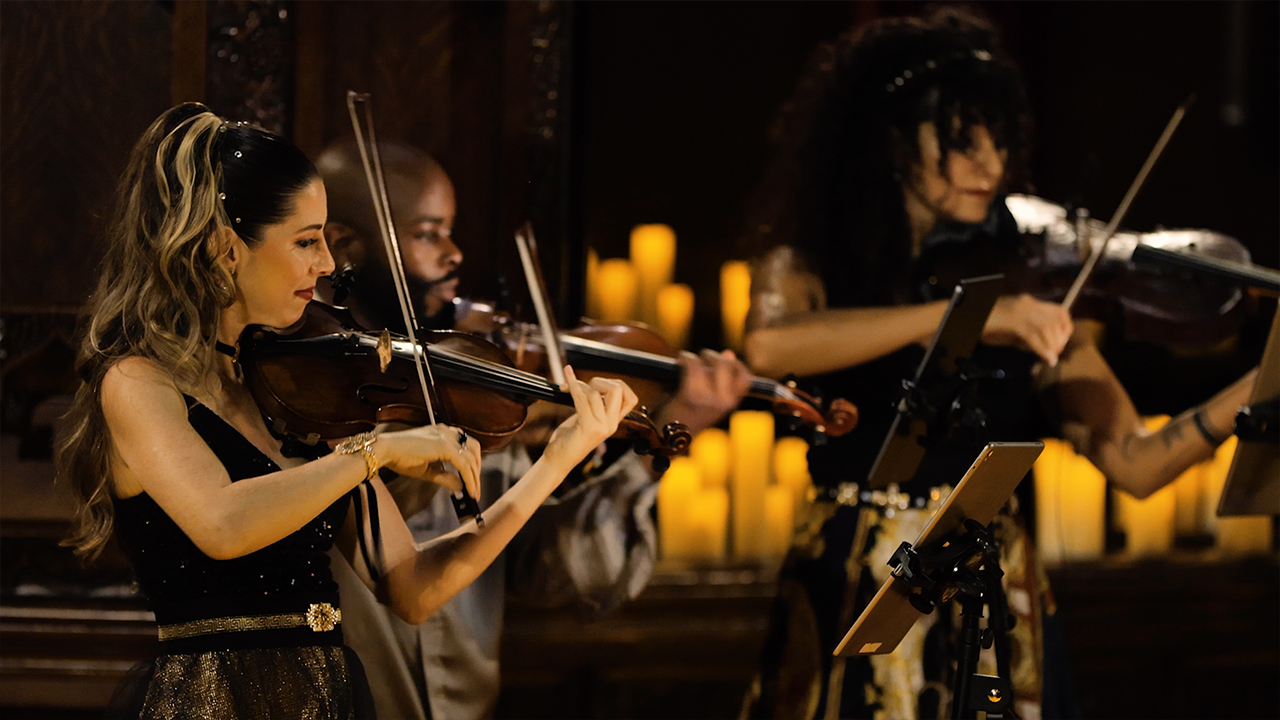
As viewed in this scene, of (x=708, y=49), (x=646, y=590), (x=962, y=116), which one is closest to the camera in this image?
(x=962, y=116)

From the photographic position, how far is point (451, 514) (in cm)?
194

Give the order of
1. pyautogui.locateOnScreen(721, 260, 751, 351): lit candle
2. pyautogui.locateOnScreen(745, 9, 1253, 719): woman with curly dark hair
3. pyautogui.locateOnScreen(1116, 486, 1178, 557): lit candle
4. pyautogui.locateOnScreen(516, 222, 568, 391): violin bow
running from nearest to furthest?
pyautogui.locateOnScreen(516, 222, 568, 391): violin bow → pyautogui.locateOnScreen(745, 9, 1253, 719): woman with curly dark hair → pyautogui.locateOnScreen(721, 260, 751, 351): lit candle → pyautogui.locateOnScreen(1116, 486, 1178, 557): lit candle

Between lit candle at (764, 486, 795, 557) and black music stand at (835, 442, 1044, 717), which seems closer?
black music stand at (835, 442, 1044, 717)

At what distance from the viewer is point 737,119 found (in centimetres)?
305

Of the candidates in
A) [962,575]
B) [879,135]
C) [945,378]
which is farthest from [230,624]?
[879,135]

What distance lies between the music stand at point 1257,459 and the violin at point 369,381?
1191 millimetres

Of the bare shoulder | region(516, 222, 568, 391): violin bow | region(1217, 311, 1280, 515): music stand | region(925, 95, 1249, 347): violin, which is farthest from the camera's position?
region(925, 95, 1249, 347): violin

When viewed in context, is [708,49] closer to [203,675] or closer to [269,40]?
[269,40]

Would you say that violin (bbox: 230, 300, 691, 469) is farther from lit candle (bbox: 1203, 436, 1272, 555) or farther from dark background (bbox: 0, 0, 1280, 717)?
lit candle (bbox: 1203, 436, 1272, 555)

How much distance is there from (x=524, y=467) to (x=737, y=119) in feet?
4.40

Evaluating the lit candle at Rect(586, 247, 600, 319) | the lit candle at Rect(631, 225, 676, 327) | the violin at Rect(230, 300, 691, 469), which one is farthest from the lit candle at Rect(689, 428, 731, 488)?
the violin at Rect(230, 300, 691, 469)

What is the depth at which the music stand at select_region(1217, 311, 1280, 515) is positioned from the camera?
2.05 meters

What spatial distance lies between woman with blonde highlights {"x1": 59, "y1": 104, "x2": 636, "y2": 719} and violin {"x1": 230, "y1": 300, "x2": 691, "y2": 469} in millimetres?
35

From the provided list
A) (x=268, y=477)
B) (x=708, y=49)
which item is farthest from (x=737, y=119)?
(x=268, y=477)
